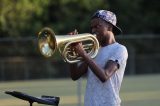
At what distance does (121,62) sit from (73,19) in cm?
2536

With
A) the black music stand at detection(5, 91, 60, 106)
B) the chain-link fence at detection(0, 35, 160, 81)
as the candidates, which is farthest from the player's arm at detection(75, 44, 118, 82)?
the chain-link fence at detection(0, 35, 160, 81)

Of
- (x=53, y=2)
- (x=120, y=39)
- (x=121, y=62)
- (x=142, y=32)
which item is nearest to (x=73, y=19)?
(x=53, y=2)

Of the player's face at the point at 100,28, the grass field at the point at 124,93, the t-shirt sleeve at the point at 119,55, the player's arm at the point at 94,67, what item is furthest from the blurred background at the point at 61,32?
the player's arm at the point at 94,67

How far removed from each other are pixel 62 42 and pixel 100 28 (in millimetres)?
397

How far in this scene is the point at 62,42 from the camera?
228 inches

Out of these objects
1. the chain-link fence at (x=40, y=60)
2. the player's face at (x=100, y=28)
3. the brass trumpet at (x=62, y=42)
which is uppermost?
the player's face at (x=100, y=28)

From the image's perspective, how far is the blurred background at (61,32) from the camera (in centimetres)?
2146

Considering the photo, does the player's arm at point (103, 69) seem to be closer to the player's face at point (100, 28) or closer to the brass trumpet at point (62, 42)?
Answer: the brass trumpet at point (62, 42)

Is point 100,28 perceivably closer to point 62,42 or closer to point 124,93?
point 62,42

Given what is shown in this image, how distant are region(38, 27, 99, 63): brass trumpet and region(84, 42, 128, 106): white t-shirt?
127mm

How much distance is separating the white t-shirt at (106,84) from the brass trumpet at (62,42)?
0.42 feet

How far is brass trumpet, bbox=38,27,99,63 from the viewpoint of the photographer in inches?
229

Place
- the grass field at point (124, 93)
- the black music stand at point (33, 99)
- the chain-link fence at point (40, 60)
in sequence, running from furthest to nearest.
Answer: the chain-link fence at point (40, 60)
the grass field at point (124, 93)
the black music stand at point (33, 99)

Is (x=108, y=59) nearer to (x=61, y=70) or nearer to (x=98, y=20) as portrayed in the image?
(x=98, y=20)
